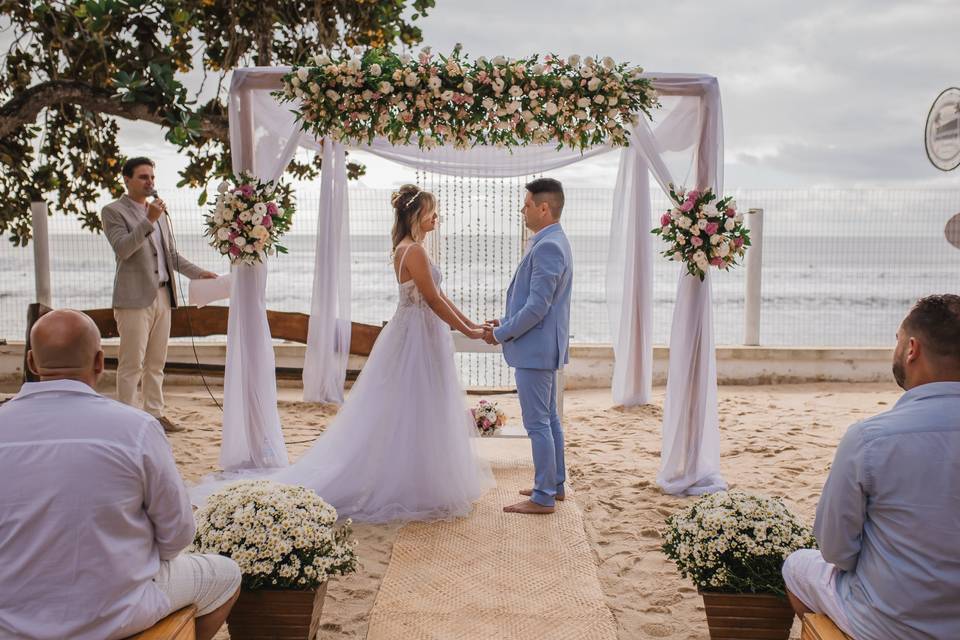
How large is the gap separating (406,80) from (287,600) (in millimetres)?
2864

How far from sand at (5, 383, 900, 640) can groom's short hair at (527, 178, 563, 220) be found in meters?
1.74

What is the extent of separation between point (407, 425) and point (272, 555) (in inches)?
73.2

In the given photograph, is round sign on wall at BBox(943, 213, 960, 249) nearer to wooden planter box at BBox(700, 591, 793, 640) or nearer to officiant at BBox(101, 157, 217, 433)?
wooden planter box at BBox(700, 591, 793, 640)

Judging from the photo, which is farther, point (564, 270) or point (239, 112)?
point (239, 112)

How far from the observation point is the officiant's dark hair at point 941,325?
1.81m

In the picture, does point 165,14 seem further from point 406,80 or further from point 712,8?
point 712,8

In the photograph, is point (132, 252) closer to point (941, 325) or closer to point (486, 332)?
point (486, 332)

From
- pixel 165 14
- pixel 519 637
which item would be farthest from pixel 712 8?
pixel 519 637

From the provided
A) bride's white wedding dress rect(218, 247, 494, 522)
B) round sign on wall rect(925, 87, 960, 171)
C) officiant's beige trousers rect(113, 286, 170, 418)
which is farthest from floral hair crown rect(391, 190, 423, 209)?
round sign on wall rect(925, 87, 960, 171)

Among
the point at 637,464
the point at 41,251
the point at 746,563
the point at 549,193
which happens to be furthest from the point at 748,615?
the point at 41,251

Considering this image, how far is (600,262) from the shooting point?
24.5 meters

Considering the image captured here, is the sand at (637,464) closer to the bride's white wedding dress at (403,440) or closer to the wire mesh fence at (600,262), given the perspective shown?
the bride's white wedding dress at (403,440)

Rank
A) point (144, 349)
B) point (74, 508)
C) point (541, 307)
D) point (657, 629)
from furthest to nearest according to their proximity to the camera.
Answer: point (144, 349) < point (541, 307) < point (657, 629) < point (74, 508)

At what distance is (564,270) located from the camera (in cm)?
409
